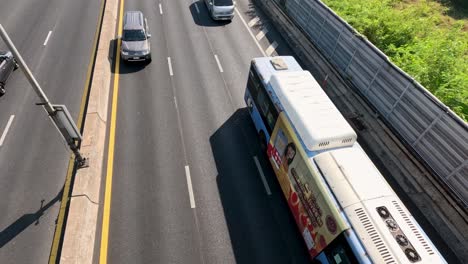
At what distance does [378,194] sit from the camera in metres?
9.35

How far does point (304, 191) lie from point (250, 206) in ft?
10.9

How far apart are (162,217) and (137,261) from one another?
2.05 m

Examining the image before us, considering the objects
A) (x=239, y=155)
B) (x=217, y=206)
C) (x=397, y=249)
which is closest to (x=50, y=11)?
(x=239, y=155)

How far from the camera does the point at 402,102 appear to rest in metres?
14.2

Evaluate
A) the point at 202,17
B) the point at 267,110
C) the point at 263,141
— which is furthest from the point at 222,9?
the point at 263,141

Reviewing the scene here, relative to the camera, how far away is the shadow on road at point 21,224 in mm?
11117

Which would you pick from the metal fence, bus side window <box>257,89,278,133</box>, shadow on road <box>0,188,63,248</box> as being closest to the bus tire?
bus side window <box>257,89,278,133</box>

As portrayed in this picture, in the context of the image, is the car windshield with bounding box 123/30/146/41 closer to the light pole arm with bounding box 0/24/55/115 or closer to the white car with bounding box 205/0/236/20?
the white car with bounding box 205/0/236/20

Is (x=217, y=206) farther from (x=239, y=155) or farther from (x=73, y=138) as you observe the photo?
(x=73, y=138)

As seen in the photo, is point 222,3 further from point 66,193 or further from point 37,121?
point 66,193

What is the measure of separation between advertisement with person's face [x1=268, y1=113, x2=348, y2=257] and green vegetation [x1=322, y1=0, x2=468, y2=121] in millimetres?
8832

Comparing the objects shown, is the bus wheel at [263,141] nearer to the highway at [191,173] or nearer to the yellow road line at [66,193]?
the highway at [191,173]

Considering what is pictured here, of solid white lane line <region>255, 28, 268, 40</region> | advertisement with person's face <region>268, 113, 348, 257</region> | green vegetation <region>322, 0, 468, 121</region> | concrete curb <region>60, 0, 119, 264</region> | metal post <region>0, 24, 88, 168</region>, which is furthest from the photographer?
solid white lane line <region>255, 28, 268, 40</region>

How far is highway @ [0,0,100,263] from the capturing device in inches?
449
